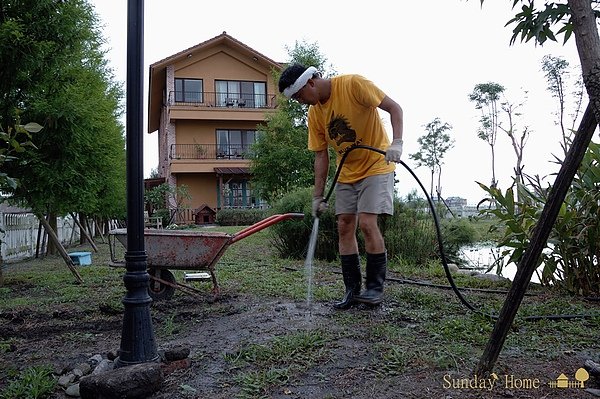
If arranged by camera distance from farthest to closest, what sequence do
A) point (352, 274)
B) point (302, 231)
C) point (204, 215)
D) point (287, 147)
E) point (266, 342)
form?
1. point (204, 215)
2. point (287, 147)
3. point (302, 231)
4. point (352, 274)
5. point (266, 342)

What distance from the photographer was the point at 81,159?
17.7 ft

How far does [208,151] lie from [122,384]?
2326 cm

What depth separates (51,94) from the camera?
5.15m

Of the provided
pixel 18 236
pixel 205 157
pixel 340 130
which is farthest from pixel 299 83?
pixel 205 157

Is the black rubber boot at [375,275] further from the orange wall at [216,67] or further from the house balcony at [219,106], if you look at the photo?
the orange wall at [216,67]

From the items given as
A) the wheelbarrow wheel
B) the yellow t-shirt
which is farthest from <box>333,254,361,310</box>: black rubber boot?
the wheelbarrow wheel

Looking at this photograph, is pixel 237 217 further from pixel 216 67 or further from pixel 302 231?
pixel 302 231

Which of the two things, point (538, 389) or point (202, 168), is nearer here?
point (538, 389)

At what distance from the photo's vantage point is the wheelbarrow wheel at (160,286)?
3.91 metres

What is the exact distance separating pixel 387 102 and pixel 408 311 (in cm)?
133

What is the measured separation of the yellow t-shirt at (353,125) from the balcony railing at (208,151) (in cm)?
2049

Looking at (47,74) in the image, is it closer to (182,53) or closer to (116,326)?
(116,326)

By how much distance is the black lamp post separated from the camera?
2227mm

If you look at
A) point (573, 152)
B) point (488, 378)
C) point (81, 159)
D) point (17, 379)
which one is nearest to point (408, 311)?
point (488, 378)
